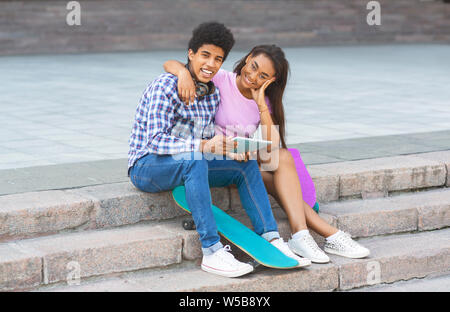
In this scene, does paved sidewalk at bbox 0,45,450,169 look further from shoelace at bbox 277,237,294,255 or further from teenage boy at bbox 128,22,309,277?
shoelace at bbox 277,237,294,255

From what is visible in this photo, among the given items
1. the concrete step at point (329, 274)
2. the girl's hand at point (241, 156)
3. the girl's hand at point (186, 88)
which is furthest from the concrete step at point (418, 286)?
the girl's hand at point (186, 88)

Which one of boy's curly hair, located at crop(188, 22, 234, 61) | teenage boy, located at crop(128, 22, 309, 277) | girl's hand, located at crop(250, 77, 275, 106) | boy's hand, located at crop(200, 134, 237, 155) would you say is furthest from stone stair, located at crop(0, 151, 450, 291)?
boy's curly hair, located at crop(188, 22, 234, 61)

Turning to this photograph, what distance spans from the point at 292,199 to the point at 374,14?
43.9ft

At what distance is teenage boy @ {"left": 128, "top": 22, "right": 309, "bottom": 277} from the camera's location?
12.3 feet

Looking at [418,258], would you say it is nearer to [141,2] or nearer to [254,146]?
[254,146]

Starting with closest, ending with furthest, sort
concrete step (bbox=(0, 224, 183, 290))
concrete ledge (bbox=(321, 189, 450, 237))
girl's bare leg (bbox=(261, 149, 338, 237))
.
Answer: concrete step (bbox=(0, 224, 183, 290))
girl's bare leg (bbox=(261, 149, 338, 237))
concrete ledge (bbox=(321, 189, 450, 237))

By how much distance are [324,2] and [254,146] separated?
13112 mm

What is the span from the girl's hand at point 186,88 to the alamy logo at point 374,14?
523 inches

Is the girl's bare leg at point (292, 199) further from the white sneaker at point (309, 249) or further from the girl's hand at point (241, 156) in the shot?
the girl's hand at point (241, 156)

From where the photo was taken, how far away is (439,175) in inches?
199

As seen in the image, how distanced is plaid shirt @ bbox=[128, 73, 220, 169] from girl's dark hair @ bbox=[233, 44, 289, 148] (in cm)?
35

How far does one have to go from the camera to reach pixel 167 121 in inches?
155

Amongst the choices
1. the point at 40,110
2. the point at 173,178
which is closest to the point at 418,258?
the point at 173,178

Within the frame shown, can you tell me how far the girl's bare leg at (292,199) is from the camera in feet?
13.5
